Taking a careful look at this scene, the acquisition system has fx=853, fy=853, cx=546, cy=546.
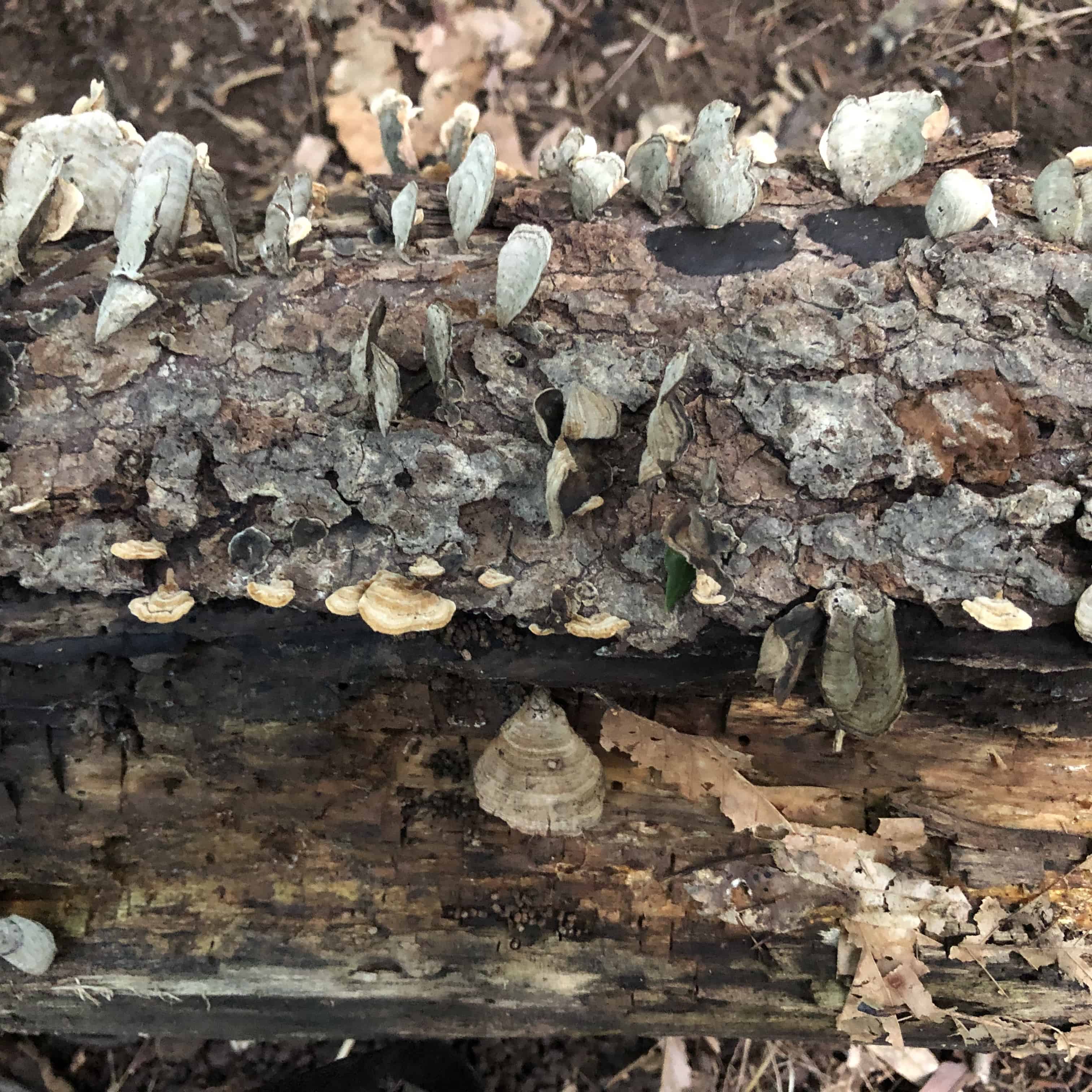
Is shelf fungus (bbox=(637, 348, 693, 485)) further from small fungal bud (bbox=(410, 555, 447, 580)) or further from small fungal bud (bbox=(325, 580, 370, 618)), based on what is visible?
small fungal bud (bbox=(325, 580, 370, 618))

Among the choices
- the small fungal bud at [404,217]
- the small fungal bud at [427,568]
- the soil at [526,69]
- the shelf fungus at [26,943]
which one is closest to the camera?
the small fungal bud at [427,568]

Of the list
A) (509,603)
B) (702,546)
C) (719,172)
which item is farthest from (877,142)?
(509,603)

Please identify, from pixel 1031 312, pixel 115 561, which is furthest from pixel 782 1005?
pixel 115 561

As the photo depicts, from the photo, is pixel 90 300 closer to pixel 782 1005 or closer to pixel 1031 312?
pixel 1031 312

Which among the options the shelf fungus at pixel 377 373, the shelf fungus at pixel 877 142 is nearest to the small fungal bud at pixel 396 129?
the shelf fungus at pixel 377 373

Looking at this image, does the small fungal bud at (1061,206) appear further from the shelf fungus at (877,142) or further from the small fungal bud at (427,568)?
the small fungal bud at (427,568)

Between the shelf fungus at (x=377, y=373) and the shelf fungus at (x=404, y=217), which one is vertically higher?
the shelf fungus at (x=404, y=217)

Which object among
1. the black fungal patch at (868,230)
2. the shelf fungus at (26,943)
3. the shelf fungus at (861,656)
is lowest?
the shelf fungus at (26,943)
